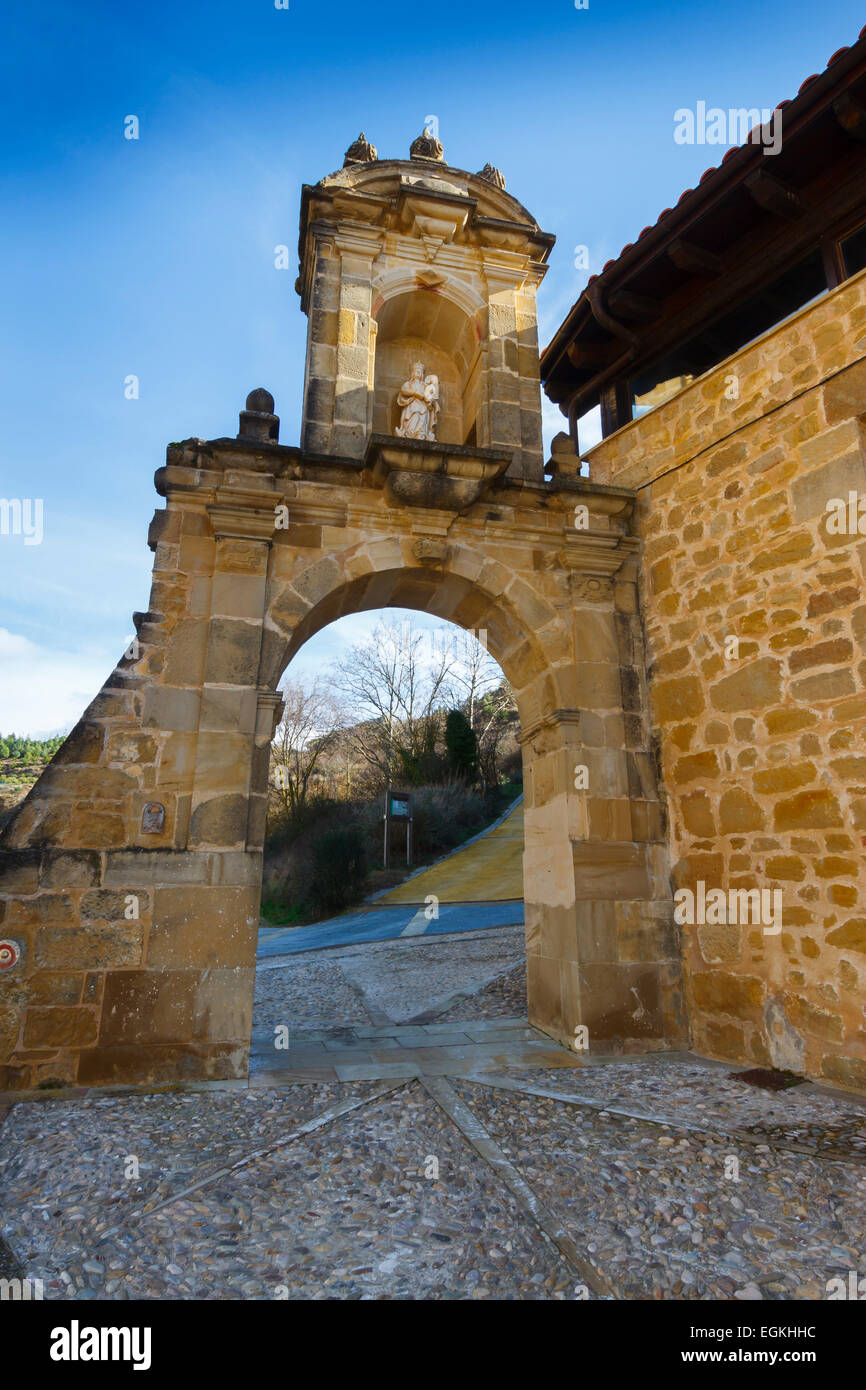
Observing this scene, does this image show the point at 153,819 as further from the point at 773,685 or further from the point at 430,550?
the point at 773,685

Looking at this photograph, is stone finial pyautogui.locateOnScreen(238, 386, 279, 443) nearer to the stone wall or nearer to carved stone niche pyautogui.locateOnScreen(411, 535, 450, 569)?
carved stone niche pyautogui.locateOnScreen(411, 535, 450, 569)

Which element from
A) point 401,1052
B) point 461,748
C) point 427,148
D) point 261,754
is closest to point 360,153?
point 427,148

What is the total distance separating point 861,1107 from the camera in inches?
141

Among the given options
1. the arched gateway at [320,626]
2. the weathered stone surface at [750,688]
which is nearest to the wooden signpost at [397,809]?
the arched gateway at [320,626]

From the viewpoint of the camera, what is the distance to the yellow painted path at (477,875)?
15023 mm

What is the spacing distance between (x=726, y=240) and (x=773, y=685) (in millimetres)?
3407

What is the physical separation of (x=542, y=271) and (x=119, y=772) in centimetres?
562

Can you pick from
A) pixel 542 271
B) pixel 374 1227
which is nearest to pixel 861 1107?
pixel 374 1227

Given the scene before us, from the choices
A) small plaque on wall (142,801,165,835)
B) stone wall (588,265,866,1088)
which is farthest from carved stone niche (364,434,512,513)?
small plaque on wall (142,801,165,835)

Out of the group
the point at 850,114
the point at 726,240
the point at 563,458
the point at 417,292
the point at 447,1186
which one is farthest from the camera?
the point at 417,292

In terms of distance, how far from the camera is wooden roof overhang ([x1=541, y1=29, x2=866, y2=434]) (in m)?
4.49

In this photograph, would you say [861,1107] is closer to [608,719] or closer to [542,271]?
[608,719]

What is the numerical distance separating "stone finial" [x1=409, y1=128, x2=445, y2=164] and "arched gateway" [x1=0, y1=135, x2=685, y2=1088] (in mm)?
23

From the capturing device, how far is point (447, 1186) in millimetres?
2766
